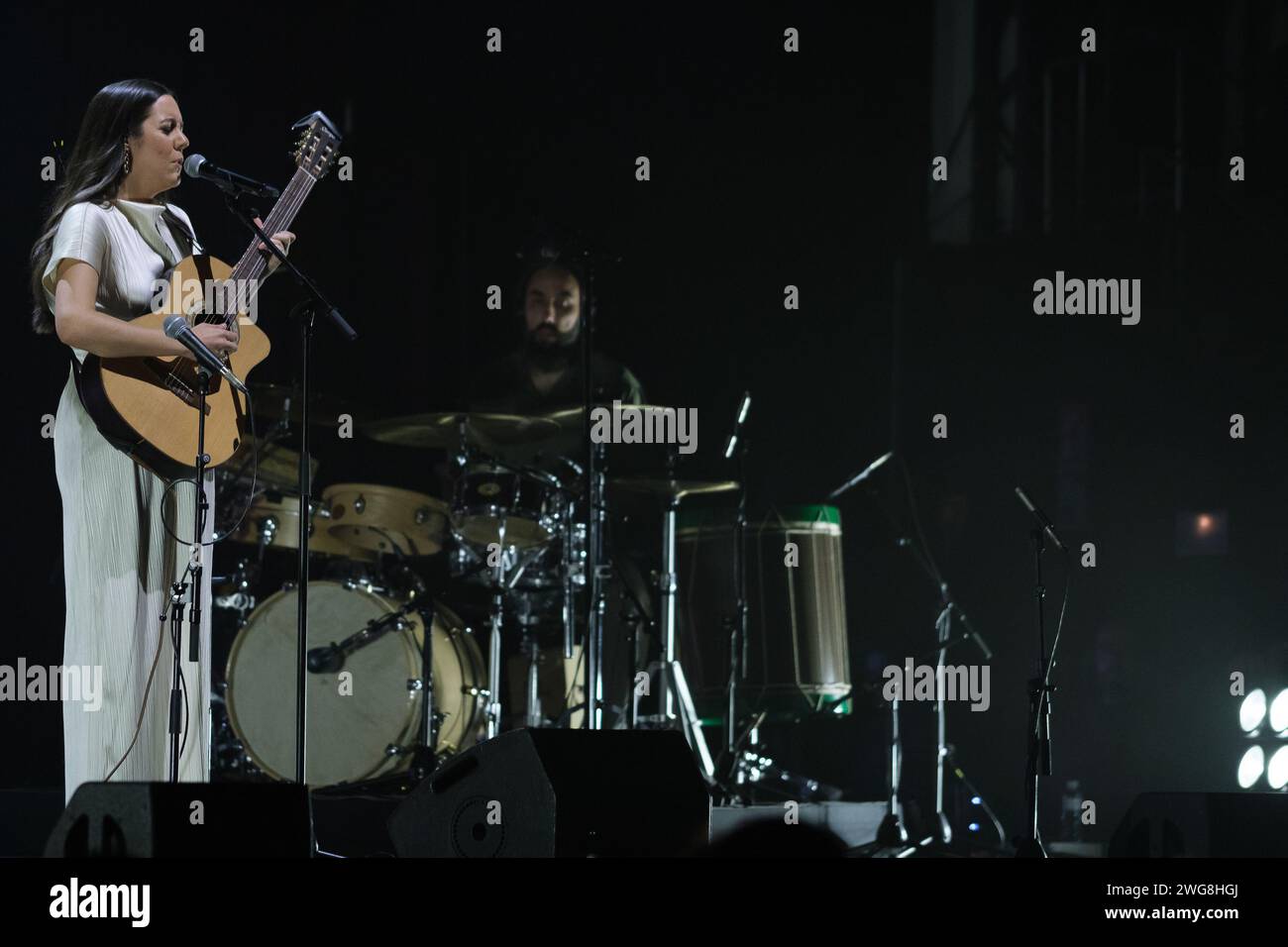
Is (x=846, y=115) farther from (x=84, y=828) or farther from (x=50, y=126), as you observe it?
(x=84, y=828)

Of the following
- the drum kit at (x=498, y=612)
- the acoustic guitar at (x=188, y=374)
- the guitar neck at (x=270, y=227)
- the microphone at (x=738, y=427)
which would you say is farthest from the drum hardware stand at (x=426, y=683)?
the guitar neck at (x=270, y=227)

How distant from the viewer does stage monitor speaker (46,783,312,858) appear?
8.20ft

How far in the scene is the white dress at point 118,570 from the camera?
11.5 ft

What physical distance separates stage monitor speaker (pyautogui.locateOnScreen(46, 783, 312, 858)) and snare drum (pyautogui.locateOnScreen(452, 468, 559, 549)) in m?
3.04

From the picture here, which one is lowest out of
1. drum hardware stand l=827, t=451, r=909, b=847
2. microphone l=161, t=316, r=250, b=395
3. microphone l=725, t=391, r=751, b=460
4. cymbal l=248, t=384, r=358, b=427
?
drum hardware stand l=827, t=451, r=909, b=847

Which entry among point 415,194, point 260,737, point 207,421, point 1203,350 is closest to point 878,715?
point 1203,350

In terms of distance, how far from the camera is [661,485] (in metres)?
5.71

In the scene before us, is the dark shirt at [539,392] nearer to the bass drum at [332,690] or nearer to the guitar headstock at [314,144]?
the bass drum at [332,690]

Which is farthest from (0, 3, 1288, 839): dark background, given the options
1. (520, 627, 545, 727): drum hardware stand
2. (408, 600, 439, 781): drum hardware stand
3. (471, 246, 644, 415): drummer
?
(408, 600, 439, 781): drum hardware stand

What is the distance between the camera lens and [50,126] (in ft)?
18.2

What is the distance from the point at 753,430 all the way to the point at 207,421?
136 inches

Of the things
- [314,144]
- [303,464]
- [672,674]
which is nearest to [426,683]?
[672,674]

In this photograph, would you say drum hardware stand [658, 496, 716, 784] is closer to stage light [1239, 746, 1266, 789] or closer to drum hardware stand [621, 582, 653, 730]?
drum hardware stand [621, 582, 653, 730]
